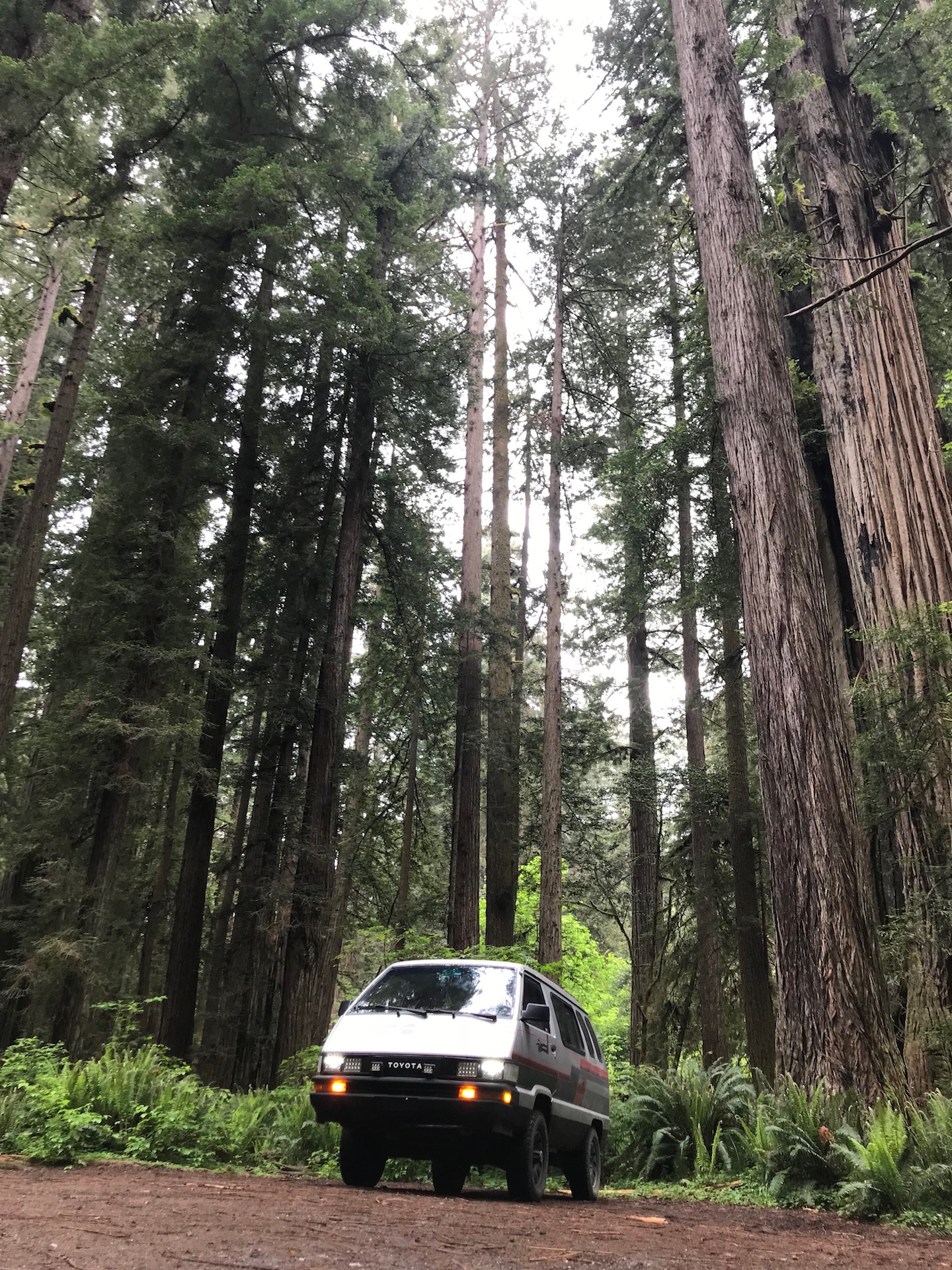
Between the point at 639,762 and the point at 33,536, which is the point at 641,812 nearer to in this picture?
the point at 639,762

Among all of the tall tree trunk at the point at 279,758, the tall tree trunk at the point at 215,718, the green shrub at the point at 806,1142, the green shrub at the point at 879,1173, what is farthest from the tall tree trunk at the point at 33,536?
the green shrub at the point at 879,1173

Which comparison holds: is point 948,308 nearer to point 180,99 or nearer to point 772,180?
point 772,180

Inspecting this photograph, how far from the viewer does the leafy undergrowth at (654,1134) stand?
18.5ft

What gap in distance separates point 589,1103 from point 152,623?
892 centimetres

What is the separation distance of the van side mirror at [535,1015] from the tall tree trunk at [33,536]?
8.05 metres

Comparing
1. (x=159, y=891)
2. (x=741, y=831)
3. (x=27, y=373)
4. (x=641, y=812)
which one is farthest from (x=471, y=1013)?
(x=27, y=373)

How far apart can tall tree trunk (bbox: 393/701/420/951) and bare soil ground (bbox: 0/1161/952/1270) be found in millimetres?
13286

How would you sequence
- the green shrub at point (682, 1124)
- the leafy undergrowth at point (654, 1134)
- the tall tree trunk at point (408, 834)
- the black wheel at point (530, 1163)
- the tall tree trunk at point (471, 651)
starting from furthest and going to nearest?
the tall tree trunk at point (408, 834), the tall tree trunk at point (471, 651), the green shrub at point (682, 1124), the black wheel at point (530, 1163), the leafy undergrowth at point (654, 1134)

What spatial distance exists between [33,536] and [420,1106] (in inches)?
369

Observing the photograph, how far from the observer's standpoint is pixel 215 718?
14734 mm

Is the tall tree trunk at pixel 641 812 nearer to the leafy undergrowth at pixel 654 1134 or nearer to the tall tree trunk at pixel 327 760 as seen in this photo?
the tall tree trunk at pixel 327 760

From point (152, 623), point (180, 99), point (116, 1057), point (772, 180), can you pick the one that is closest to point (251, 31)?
point (180, 99)

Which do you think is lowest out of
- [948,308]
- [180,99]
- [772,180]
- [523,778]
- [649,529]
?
[523,778]

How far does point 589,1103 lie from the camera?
25.0 ft
